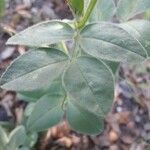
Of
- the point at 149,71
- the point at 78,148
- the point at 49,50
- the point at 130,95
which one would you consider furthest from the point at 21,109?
the point at 49,50

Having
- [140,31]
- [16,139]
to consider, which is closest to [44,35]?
[140,31]

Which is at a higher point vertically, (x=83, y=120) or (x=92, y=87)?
(x=92, y=87)

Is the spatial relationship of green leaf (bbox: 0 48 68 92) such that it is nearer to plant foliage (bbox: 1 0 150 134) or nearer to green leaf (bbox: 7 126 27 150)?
plant foliage (bbox: 1 0 150 134)

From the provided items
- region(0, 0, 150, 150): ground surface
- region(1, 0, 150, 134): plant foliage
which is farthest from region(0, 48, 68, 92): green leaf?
region(0, 0, 150, 150): ground surface

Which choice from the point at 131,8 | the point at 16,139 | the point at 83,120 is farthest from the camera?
the point at 16,139

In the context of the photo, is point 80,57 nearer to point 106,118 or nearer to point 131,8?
point 131,8

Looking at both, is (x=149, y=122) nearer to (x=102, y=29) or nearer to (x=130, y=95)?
(x=130, y=95)
